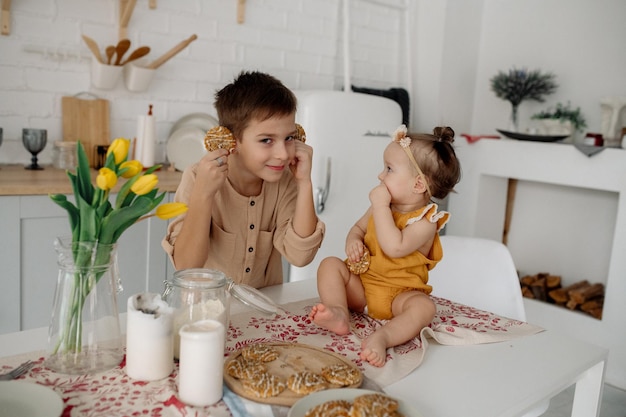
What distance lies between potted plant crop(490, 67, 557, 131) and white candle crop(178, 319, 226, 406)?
9.97 ft

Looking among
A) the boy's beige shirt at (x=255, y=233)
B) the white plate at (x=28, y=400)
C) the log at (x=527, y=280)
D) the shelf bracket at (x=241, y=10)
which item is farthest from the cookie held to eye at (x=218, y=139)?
the log at (x=527, y=280)

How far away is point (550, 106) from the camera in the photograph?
3.53 meters

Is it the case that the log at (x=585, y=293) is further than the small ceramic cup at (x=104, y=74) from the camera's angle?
Yes

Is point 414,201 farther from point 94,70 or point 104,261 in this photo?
point 94,70

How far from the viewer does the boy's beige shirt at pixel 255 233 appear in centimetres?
156

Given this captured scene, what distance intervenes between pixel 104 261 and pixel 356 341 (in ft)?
1.73

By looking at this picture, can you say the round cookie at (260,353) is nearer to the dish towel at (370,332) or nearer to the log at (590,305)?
the dish towel at (370,332)

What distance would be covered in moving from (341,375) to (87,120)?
85.7 inches

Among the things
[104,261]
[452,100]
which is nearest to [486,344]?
[104,261]

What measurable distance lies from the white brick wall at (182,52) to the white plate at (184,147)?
0.46 ft

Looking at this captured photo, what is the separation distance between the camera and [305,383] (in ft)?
2.97

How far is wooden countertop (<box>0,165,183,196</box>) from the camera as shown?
6.94ft

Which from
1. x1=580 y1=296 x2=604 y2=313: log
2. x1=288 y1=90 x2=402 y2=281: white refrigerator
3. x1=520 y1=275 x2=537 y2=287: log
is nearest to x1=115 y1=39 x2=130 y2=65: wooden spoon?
x1=288 y1=90 x2=402 y2=281: white refrigerator

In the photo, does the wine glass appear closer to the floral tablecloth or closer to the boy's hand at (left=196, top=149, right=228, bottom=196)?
the boy's hand at (left=196, top=149, right=228, bottom=196)
